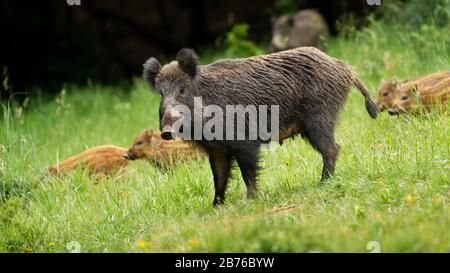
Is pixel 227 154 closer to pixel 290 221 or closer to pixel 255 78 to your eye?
pixel 255 78

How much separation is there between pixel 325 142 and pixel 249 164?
760 mm

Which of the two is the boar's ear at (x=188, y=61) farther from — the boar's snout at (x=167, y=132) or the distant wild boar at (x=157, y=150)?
the distant wild boar at (x=157, y=150)

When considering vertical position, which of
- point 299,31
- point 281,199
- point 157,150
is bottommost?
point 157,150

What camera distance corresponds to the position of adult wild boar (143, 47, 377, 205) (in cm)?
668

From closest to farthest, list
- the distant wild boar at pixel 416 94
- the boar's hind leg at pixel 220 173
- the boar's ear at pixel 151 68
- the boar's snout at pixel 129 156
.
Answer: the boar's ear at pixel 151 68 → the boar's hind leg at pixel 220 173 → the distant wild boar at pixel 416 94 → the boar's snout at pixel 129 156

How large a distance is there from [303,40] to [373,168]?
7493 millimetres

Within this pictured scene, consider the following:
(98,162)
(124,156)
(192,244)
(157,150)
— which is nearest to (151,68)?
(192,244)

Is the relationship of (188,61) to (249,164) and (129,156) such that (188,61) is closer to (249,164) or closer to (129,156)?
(249,164)

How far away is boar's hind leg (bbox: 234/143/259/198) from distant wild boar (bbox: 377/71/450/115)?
2351 millimetres

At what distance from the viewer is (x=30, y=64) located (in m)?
16.7

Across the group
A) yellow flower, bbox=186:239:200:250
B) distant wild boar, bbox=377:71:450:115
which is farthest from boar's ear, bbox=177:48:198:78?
distant wild boar, bbox=377:71:450:115

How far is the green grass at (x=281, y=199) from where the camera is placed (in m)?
5.16

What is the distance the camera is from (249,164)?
677 centimetres

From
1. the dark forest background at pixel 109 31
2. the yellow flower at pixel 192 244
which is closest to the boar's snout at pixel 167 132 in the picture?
the yellow flower at pixel 192 244
